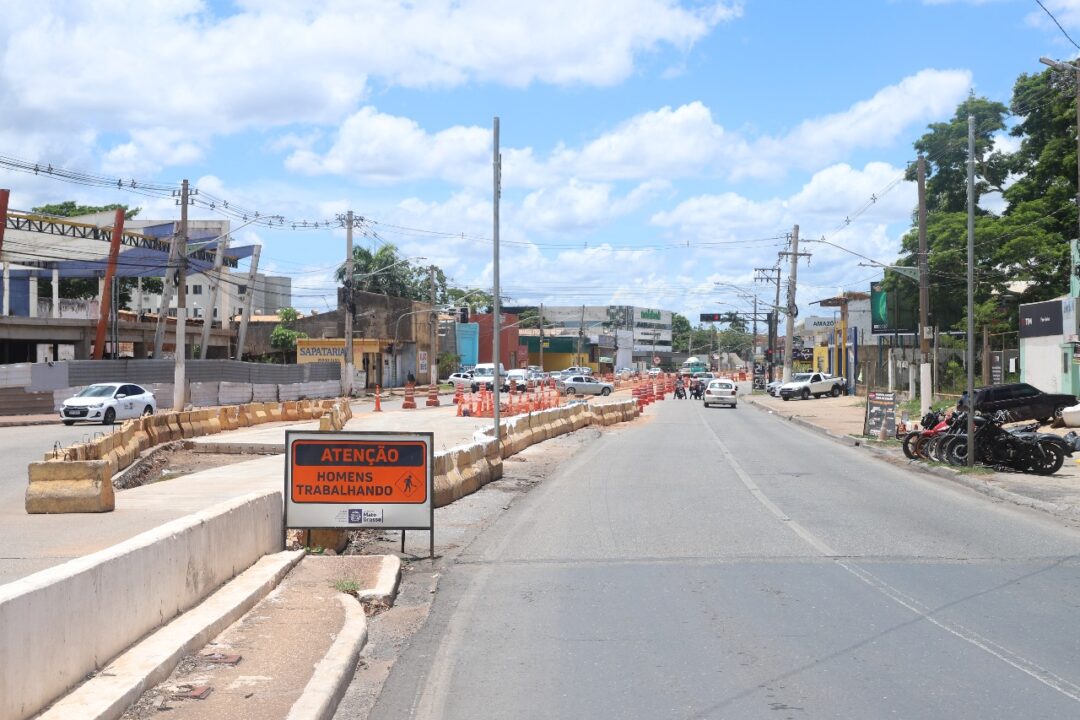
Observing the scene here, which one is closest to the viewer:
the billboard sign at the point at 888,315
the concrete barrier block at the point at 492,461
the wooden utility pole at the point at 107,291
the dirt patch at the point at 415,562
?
the dirt patch at the point at 415,562

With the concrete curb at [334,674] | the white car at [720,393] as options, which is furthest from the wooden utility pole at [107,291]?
the concrete curb at [334,674]

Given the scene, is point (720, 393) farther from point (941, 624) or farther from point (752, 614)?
point (941, 624)

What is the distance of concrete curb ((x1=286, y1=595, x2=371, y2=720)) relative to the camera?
6.32 meters

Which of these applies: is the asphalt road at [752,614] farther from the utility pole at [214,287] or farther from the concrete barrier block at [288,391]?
the utility pole at [214,287]

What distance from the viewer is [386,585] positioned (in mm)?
10242

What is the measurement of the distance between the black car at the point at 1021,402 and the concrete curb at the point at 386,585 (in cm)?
2822

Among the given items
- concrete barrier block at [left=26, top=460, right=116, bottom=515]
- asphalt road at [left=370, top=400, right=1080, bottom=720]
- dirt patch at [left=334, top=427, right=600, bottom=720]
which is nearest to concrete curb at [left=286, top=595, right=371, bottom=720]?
dirt patch at [left=334, top=427, right=600, bottom=720]

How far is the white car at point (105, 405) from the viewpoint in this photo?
39.3 m

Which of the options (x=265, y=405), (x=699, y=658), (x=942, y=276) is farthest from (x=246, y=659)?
(x=942, y=276)

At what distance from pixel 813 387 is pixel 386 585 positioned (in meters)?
64.3

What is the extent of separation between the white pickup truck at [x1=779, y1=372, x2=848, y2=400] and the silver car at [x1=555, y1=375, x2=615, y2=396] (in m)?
11.9

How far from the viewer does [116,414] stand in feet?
131

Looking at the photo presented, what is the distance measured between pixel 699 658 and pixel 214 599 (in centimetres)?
373

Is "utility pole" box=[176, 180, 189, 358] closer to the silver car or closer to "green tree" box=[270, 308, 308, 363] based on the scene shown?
the silver car
